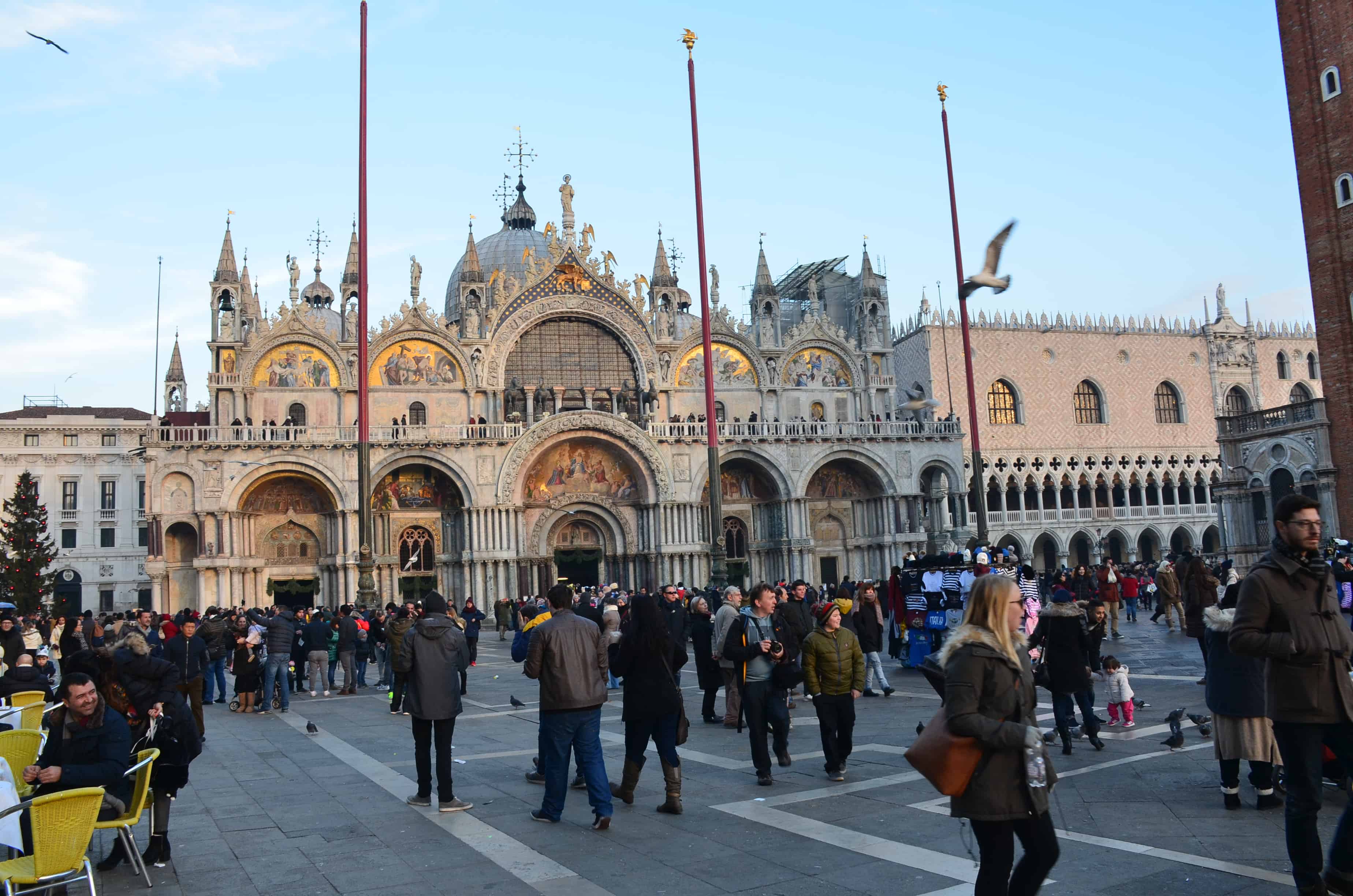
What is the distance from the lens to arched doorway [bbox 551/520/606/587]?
137 ft

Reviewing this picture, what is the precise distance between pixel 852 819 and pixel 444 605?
4.17m

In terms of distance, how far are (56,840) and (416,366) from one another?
35836 mm

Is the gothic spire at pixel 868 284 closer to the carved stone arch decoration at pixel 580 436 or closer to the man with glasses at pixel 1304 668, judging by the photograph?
the carved stone arch decoration at pixel 580 436

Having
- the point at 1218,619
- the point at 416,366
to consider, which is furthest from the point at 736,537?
the point at 1218,619

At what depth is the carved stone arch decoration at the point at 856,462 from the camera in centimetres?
4309

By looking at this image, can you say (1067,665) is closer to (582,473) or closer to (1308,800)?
(1308,800)

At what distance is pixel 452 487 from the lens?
133ft

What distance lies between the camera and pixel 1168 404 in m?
58.4

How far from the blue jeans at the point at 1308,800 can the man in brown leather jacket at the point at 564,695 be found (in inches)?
189

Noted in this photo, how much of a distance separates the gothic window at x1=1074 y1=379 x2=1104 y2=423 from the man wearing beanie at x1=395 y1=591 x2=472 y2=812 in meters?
51.7

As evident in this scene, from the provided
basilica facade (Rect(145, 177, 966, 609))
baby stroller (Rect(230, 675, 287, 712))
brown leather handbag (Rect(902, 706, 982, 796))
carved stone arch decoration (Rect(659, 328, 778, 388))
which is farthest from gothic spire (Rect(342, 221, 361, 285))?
brown leather handbag (Rect(902, 706, 982, 796))

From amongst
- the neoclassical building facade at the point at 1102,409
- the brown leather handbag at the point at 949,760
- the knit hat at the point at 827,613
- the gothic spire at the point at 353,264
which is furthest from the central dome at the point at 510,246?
the brown leather handbag at the point at 949,760

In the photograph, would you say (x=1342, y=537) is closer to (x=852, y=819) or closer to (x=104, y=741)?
(x=852, y=819)

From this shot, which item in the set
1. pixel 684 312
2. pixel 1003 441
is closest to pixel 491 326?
pixel 684 312
